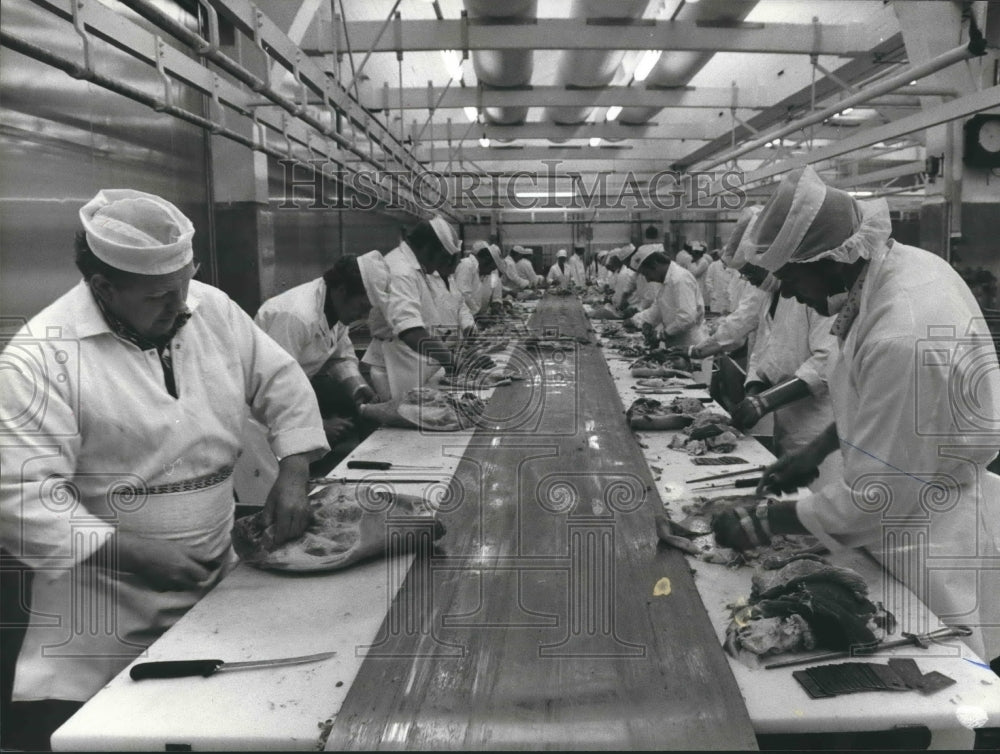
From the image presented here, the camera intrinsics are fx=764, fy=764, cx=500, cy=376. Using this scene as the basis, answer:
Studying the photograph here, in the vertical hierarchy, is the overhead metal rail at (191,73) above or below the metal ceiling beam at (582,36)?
below

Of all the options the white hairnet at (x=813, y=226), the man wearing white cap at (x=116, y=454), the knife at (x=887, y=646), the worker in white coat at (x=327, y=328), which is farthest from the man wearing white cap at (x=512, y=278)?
the knife at (x=887, y=646)

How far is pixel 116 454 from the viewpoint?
210 cm

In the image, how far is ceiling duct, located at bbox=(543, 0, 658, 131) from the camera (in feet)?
20.8

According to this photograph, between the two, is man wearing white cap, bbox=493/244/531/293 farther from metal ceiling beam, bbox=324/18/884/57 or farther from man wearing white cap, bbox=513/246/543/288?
metal ceiling beam, bbox=324/18/884/57

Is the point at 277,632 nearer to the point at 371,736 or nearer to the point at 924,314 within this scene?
the point at 371,736

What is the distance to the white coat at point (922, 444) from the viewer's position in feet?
6.72

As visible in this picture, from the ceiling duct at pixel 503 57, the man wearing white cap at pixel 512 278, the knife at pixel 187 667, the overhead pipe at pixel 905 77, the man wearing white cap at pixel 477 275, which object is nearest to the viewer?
the knife at pixel 187 667

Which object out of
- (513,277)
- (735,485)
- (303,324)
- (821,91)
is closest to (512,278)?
(513,277)

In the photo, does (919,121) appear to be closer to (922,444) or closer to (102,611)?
(922,444)

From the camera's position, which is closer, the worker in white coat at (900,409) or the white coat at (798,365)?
the worker in white coat at (900,409)

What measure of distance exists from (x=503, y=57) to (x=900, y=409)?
654cm

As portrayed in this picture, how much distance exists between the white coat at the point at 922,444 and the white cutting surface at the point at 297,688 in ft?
0.70

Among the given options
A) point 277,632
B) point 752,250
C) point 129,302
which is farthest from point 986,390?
point 129,302

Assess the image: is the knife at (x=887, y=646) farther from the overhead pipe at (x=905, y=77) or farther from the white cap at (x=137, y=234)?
the overhead pipe at (x=905, y=77)
